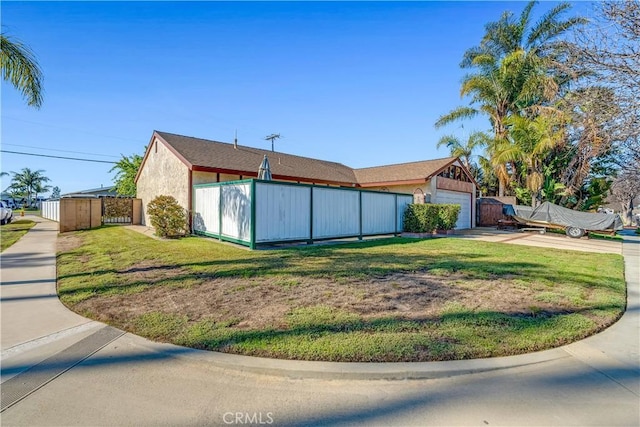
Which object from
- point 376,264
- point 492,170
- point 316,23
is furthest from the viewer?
point 492,170

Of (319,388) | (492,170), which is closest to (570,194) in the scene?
(492,170)

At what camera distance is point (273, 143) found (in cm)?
2447

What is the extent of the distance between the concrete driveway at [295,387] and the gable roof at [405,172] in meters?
14.9

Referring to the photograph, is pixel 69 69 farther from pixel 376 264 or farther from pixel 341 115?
pixel 376 264

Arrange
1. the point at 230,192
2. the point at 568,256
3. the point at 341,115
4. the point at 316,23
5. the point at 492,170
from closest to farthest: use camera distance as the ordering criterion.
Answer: the point at 568,256 → the point at 230,192 → the point at 316,23 → the point at 341,115 → the point at 492,170

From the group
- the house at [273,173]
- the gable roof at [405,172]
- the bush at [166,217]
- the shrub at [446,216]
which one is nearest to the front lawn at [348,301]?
the bush at [166,217]

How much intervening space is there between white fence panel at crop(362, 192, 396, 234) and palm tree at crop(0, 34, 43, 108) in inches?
422

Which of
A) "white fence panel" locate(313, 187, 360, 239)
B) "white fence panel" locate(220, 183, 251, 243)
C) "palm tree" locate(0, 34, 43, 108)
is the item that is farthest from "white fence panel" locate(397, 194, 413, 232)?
"palm tree" locate(0, 34, 43, 108)

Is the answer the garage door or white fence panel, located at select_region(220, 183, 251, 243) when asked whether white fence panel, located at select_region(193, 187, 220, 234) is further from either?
the garage door

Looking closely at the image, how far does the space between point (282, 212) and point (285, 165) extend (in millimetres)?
8598

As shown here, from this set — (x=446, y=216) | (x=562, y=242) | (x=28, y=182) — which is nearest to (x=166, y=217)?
(x=446, y=216)

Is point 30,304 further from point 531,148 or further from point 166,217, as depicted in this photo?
point 531,148

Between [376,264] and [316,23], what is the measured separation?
9223 millimetres

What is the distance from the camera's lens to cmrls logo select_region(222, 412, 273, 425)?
7.58 ft
